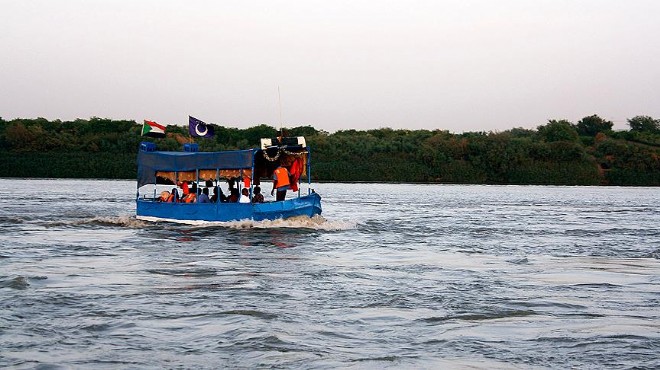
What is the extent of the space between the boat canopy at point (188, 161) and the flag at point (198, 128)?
0.92 meters

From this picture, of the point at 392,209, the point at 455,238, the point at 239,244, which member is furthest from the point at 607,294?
the point at 392,209

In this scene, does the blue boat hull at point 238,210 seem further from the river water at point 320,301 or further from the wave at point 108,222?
the wave at point 108,222

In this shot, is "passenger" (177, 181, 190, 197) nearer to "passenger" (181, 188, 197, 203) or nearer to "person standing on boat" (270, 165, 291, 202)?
"passenger" (181, 188, 197, 203)

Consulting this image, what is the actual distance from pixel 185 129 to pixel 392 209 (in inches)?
2775

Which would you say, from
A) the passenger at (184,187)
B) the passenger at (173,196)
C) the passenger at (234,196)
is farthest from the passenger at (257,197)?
the passenger at (173,196)

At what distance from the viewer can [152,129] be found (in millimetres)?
30562

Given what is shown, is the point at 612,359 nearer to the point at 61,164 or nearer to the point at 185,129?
the point at 61,164

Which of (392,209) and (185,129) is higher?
(185,129)

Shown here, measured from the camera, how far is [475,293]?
15281 mm

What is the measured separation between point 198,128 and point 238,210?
149 inches

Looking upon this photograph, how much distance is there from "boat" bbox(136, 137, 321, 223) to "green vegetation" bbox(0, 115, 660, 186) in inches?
2764

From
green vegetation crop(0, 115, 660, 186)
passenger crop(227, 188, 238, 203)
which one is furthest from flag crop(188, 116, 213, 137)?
green vegetation crop(0, 115, 660, 186)

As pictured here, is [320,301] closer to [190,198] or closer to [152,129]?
[190,198]

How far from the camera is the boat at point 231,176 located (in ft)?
93.2
